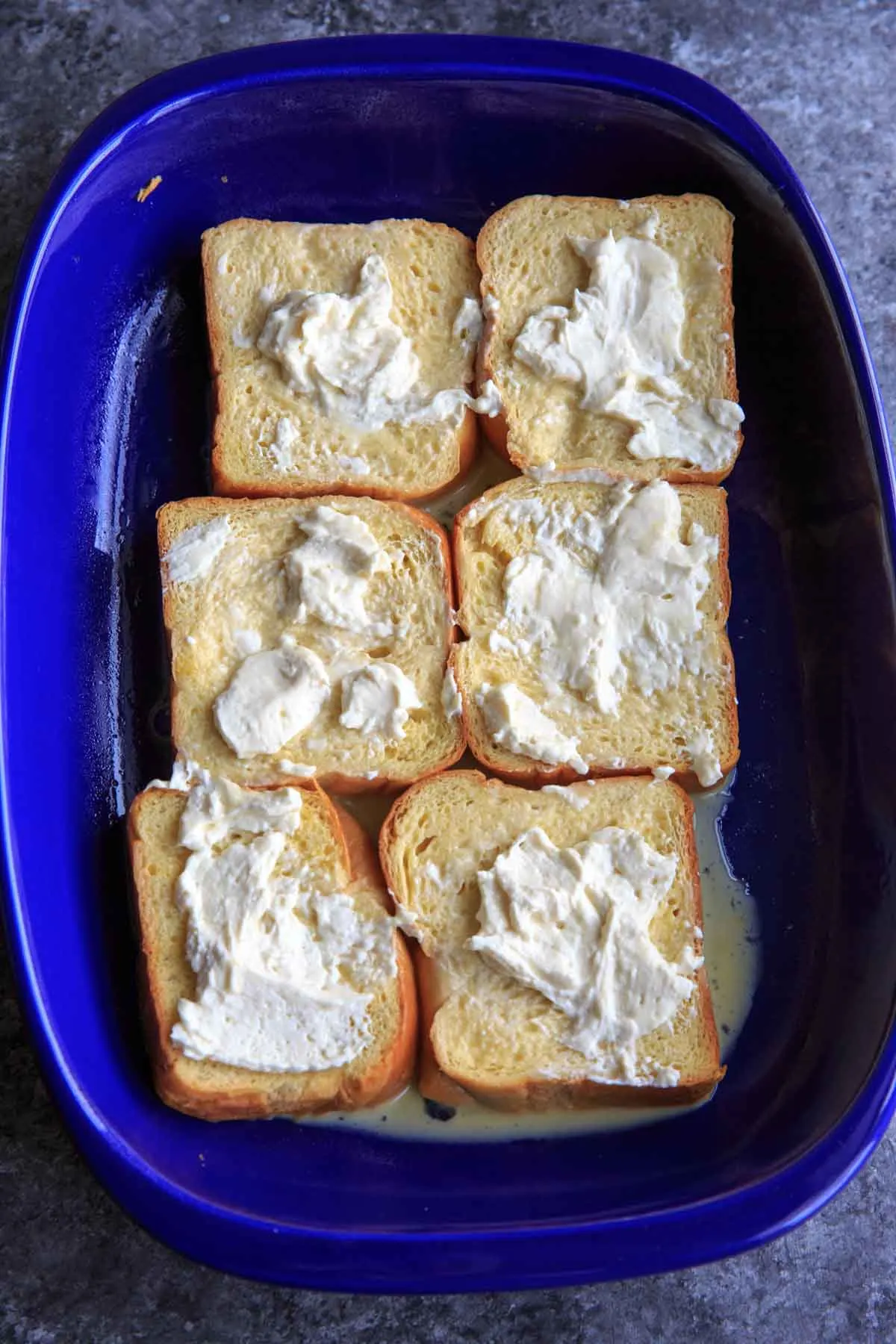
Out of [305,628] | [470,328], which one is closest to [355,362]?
[470,328]

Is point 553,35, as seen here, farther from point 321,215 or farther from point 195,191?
point 195,191

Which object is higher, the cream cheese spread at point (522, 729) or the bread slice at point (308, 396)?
the bread slice at point (308, 396)

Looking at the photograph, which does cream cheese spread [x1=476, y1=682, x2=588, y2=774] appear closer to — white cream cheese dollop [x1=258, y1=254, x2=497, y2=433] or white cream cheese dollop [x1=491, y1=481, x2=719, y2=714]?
white cream cheese dollop [x1=491, y1=481, x2=719, y2=714]

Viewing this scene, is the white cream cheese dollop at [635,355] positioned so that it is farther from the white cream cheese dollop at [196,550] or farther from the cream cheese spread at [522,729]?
the white cream cheese dollop at [196,550]

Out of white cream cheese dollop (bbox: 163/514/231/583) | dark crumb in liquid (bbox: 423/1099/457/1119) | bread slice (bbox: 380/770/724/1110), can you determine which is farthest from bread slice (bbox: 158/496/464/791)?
dark crumb in liquid (bbox: 423/1099/457/1119)

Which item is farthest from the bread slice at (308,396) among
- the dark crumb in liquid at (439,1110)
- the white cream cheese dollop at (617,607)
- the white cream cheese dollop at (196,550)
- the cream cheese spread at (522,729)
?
the dark crumb in liquid at (439,1110)
